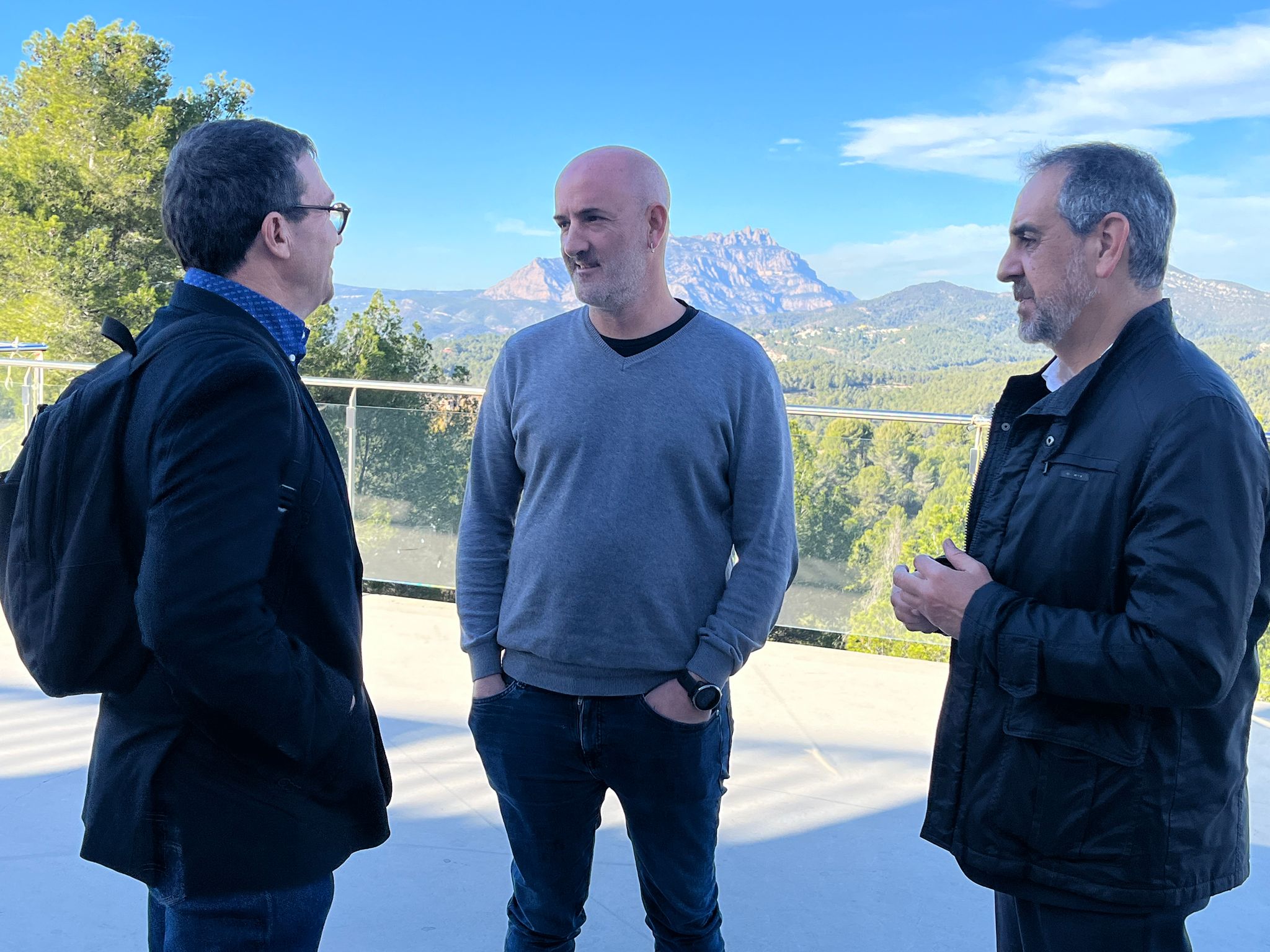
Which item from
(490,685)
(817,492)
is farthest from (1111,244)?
(817,492)

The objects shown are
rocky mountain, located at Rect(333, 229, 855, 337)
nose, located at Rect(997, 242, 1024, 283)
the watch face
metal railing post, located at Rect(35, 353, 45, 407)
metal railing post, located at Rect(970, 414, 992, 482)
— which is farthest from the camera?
rocky mountain, located at Rect(333, 229, 855, 337)

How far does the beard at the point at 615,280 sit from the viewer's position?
5.66ft

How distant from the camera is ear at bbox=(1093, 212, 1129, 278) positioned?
1340mm

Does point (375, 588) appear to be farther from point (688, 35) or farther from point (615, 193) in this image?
point (688, 35)

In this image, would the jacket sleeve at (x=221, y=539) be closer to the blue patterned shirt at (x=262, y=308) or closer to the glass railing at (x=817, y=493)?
the blue patterned shirt at (x=262, y=308)

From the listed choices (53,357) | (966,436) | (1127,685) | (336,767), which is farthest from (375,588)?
(53,357)

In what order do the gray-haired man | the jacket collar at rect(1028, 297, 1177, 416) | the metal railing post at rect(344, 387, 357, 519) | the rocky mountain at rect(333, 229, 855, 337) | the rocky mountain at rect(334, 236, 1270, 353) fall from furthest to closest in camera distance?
1. the rocky mountain at rect(333, 229, 855, 337)
2. the rocky mountain at rect(334, 236, 1270, 353)
3. the metal railing post at rect(344, 387, 357, 519)
4. the jacket collar at rect(1028, 297, 1177, 416)
5. the gray-haired man

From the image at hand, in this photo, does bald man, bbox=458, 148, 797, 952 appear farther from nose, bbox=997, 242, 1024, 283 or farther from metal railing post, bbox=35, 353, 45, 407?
metal railing post, bbox=35, 353, 45, 407

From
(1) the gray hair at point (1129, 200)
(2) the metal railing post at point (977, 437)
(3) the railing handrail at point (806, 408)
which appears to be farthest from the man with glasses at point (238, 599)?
(2) the metal railing post at point (977, 437)

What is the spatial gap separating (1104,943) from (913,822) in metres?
1.71

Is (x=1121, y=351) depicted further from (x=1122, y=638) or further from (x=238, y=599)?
(x=238, y=599)

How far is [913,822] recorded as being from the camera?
2930mm

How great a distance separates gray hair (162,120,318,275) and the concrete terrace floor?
1651 millimetres

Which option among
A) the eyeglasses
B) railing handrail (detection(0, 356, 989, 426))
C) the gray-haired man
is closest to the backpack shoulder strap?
the eyeglasses
